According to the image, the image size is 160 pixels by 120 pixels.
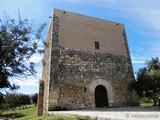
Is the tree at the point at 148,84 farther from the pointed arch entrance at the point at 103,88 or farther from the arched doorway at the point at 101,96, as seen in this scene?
the arched doorway at the point at 101,96

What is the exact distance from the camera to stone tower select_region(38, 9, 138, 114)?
361 inches

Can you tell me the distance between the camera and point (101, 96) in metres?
10.3

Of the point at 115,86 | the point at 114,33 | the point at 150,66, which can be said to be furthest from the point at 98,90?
the point at 150,66

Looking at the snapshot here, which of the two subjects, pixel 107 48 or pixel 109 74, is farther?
pixel 107 48

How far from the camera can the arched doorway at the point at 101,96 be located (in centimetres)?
1012

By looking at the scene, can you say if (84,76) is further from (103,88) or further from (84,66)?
(103,88)

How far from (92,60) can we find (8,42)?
5.65 metres

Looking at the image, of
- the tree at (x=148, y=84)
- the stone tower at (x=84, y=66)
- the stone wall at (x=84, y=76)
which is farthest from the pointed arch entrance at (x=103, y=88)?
the tree at (x=148, y=84)

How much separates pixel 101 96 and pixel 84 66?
94.2 inches

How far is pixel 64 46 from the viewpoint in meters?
10.2

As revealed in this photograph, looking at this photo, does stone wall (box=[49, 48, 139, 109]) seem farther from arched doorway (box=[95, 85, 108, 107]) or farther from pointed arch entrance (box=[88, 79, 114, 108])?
arched doorway (box=[95, 85, 108, 107])

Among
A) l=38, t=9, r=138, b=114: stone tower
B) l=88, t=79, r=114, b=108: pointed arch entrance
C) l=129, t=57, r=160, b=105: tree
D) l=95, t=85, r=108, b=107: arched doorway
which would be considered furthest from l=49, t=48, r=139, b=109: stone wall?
l=129, t=57, r=160, b=105: tree

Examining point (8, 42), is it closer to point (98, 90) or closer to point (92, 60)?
point (92, 60)

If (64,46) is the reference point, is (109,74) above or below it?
below
